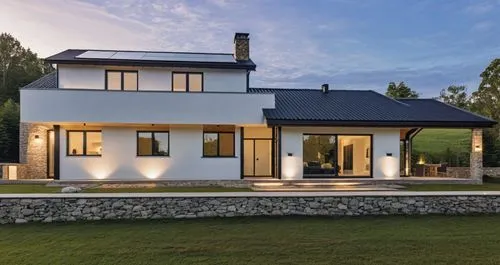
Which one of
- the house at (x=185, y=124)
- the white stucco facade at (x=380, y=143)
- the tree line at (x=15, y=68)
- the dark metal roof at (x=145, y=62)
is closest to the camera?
the house at (x=185, y=124)

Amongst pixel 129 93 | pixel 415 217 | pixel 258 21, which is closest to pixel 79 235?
pixel 415 217

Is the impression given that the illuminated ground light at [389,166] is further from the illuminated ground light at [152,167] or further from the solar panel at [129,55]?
the solar panel at [129,55]

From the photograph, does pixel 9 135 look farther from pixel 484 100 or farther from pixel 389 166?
pixel 484 100

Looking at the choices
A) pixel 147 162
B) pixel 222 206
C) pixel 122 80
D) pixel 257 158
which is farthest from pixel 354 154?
pixel 122 80

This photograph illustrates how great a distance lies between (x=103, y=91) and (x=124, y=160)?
10.4 ft

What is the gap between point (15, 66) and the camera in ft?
149

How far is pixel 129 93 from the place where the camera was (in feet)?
53.6

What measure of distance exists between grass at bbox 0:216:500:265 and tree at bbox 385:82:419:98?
4408 cm

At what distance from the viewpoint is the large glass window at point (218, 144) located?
17625 mm

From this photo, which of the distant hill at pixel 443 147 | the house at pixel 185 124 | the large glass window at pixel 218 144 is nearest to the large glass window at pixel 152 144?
the house at pixel 185 124

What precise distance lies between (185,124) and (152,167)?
2496 mm

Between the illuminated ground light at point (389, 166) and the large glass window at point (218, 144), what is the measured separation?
7031 mm

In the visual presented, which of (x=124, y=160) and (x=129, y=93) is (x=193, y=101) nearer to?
(x=129, y=93)

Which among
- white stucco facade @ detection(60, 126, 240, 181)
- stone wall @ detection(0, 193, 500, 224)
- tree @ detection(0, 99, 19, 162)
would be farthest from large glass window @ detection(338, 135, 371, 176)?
tree @ detection(0, 99, 19, 162)
